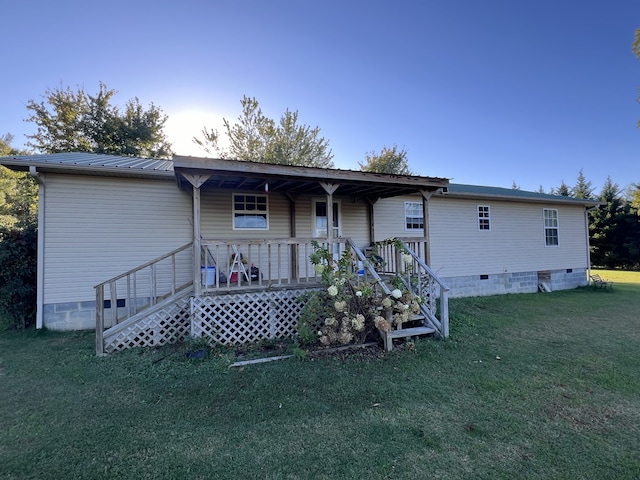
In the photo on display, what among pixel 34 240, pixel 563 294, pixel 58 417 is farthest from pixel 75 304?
pixel 563 294

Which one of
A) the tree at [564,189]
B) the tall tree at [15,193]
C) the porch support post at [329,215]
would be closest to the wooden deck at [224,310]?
the porch support post at [329,215]

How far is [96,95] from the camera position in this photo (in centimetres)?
1770

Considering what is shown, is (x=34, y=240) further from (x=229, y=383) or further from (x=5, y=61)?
(x=5, y=61)

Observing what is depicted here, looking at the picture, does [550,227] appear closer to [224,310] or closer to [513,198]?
[513,198]

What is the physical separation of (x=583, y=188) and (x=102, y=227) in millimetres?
32470

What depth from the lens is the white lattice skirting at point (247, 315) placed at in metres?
5.07

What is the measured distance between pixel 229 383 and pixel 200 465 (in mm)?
1477

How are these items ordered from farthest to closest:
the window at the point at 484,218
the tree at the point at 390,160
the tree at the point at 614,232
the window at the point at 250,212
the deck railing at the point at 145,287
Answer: the tree at the point at 390,160 → the tree at the point at 614,232 → the window at the point at 484,218 → the window at the point at 250,212 → the deck railing at the point at 145,287

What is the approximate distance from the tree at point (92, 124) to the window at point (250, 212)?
14.7 m

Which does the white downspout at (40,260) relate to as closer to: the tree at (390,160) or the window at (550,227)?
the window at (550,227)

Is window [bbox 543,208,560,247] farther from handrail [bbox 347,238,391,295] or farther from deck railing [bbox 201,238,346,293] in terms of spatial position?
handrail [bbox 347,238,391,295]

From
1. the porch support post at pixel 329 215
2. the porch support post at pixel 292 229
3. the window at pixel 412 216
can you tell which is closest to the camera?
the porch support post at pixel 329 215

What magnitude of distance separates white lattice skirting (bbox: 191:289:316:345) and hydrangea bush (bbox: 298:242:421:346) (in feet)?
1.76

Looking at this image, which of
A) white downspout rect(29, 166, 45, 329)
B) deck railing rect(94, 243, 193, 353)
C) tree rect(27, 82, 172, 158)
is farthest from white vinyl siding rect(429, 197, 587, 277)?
tree rect(27, 82, 172, 158)
